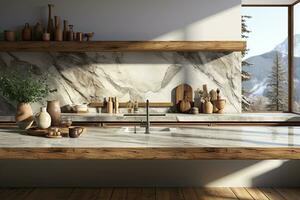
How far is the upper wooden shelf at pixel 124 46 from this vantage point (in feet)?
19.2

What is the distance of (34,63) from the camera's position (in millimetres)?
6281

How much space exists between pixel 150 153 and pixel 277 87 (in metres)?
4.38

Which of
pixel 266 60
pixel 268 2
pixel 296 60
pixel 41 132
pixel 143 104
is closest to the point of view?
pixel 41 132

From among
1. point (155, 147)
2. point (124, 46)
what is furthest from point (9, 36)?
point (155, 147)

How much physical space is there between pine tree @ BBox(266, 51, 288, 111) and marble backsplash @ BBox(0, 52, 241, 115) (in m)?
0.65

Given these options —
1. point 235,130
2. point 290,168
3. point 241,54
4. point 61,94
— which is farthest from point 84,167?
point 241,54

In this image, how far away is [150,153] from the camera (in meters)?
2.74

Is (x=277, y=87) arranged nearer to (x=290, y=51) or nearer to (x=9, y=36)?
(x=290, y=51)

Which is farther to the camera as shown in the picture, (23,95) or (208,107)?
(208,107)

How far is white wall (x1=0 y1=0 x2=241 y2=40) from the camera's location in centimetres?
623

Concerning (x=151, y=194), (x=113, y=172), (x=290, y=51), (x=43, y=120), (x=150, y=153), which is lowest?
(x=151, y=194)

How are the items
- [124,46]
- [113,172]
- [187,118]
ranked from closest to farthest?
1. [113,172]
2. [187,118]
3. [124,46]

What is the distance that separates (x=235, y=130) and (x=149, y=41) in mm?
2526

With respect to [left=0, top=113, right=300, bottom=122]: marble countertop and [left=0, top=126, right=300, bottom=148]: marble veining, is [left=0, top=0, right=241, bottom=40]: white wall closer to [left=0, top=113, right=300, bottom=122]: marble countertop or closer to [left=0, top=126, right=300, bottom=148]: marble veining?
[left=0, top=113, right=300, bottom=122]: marble countertop
